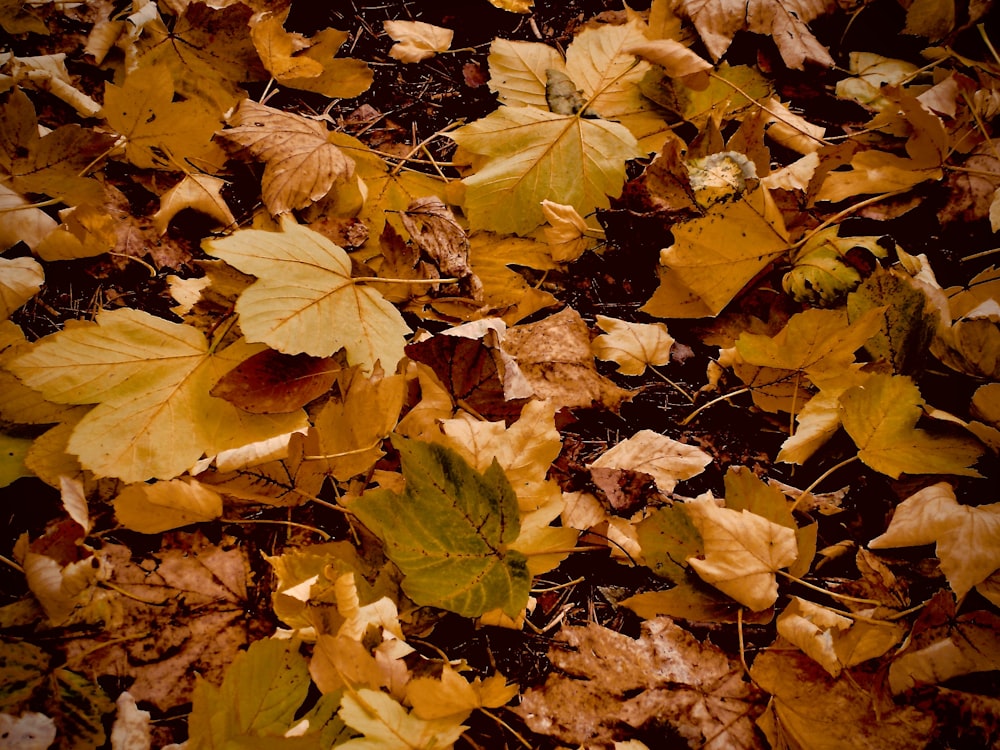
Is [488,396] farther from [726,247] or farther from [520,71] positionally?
[520,71]

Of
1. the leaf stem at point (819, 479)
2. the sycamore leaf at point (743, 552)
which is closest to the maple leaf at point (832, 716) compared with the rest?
the sycamore leaf at point (743, 552)

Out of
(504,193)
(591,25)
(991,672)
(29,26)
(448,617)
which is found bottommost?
(448,617)

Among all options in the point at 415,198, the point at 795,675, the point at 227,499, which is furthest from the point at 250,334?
the point at 795,675

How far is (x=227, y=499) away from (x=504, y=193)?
0.80 metres

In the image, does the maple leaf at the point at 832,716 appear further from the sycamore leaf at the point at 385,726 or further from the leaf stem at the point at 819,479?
the sycamore leaf at the point at 385,726

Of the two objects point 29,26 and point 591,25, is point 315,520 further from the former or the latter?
point 591,25

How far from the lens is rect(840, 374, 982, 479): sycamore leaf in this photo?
1.00 meters

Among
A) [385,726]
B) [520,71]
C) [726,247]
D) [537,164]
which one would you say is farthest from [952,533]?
[520,71]

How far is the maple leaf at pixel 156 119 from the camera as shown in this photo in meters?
1.12

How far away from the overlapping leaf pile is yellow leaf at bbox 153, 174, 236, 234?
0.04 ft

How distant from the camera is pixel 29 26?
1.34 m

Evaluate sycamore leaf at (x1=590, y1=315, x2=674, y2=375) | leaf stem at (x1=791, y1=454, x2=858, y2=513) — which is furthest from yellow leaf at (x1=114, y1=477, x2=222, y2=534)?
leaf stem at (x1=791, y1=454, x2=858, y2=513)

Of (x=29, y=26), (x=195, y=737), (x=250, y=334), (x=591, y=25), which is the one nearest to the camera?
(x=195, y=737)

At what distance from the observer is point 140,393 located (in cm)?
93
